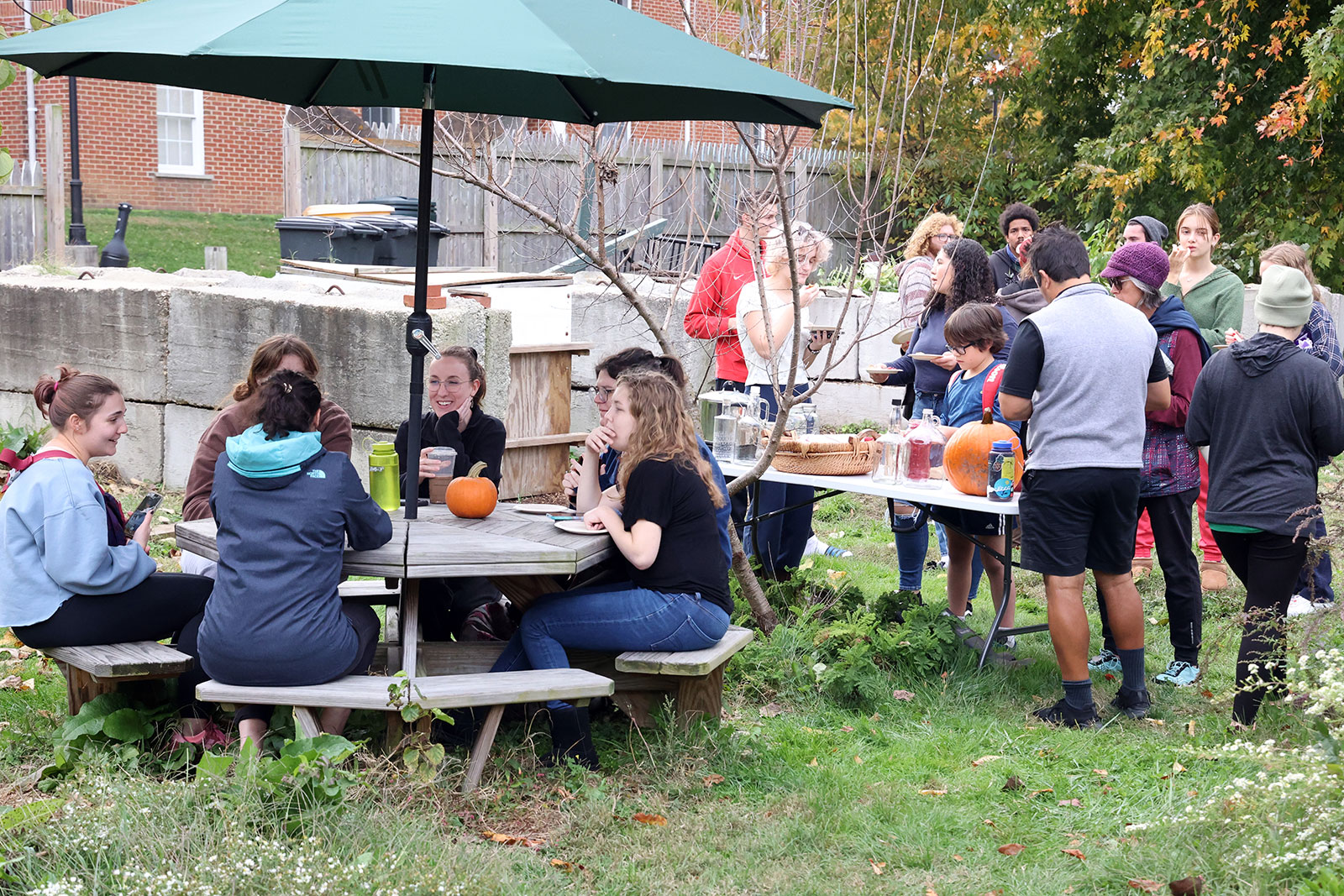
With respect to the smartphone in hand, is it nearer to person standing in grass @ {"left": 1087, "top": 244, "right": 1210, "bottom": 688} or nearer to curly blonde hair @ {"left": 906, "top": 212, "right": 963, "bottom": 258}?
person standing in grass @ {"left": 1087, "top": 244, "right": 1210, "bottom": 688}

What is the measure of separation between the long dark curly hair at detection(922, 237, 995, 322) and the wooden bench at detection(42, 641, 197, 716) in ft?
13.0

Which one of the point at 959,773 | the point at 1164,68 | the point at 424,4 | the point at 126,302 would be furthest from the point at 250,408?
the point at 1164,68

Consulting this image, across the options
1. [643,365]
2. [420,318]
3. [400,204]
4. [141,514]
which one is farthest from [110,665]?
[400,204]

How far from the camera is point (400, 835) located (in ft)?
11.4

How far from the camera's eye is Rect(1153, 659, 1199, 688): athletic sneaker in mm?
5355

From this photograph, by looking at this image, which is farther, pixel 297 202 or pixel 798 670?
pixel 297 202

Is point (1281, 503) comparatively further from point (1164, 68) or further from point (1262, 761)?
point (1164, 68)

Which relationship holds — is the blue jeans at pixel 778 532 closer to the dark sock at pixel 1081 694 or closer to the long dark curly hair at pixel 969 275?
the long dark curly hair at pixel 969 275

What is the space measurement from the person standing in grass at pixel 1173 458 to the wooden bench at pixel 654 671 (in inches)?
67.6

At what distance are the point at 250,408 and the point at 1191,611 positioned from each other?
3.89m

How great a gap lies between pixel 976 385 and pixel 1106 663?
135cm

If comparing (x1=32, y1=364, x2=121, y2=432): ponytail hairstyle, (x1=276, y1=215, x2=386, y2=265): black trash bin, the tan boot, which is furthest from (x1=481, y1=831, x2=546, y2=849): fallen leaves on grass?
(x1=276, y1=215, x2=386, y2=265): black trash bin

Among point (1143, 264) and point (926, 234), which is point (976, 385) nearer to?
point (1143, 264)

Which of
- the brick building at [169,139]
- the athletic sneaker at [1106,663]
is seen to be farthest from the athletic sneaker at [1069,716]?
the brick building at [169,139]
